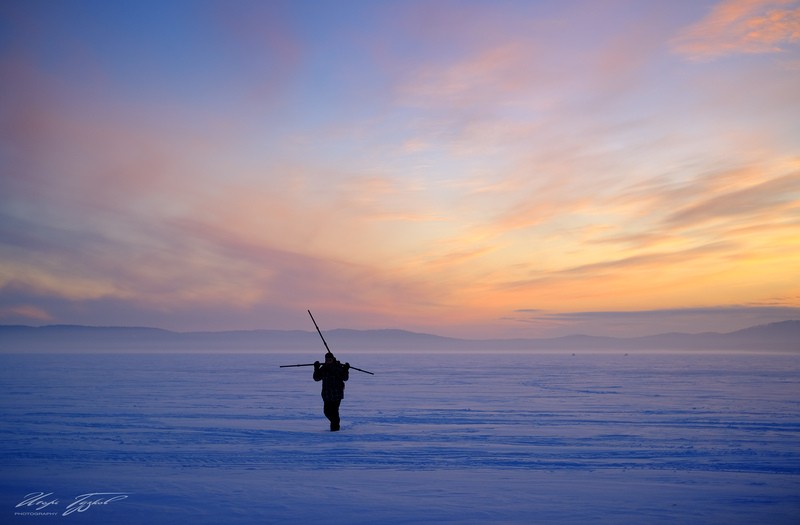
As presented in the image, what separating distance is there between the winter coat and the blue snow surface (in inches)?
30.8

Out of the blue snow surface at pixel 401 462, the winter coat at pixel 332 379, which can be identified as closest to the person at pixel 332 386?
the winter coat at pixel 332 379

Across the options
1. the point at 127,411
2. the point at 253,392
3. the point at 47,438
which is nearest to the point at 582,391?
the point at 253,392

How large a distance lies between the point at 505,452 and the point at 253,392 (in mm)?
14597

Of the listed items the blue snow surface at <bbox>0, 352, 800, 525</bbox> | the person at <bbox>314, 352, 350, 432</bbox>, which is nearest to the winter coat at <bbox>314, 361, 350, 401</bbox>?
the person at <bbox>314, 352, 350, 432</bbox>

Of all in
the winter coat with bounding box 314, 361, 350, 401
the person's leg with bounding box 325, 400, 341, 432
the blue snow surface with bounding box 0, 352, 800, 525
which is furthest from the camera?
the winter coat with bounding box 314, 361, 350, 401

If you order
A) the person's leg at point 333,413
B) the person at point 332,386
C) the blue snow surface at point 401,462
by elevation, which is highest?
the person at point 332,386

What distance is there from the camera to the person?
1372 cm

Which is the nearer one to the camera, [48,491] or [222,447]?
[48,491]

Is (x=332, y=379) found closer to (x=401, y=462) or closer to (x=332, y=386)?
(x=332, y=386)

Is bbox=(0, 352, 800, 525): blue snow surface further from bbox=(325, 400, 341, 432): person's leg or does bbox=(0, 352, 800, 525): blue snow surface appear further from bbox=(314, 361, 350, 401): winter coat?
bbox=(314, 361, 350, 401): winter coat

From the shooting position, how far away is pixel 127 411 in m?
17.2

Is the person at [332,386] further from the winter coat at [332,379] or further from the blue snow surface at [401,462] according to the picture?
the blue snow surface at [401,462]

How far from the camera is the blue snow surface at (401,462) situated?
753 centimetres

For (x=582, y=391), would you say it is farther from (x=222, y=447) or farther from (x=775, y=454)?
(x=222, y=447)
